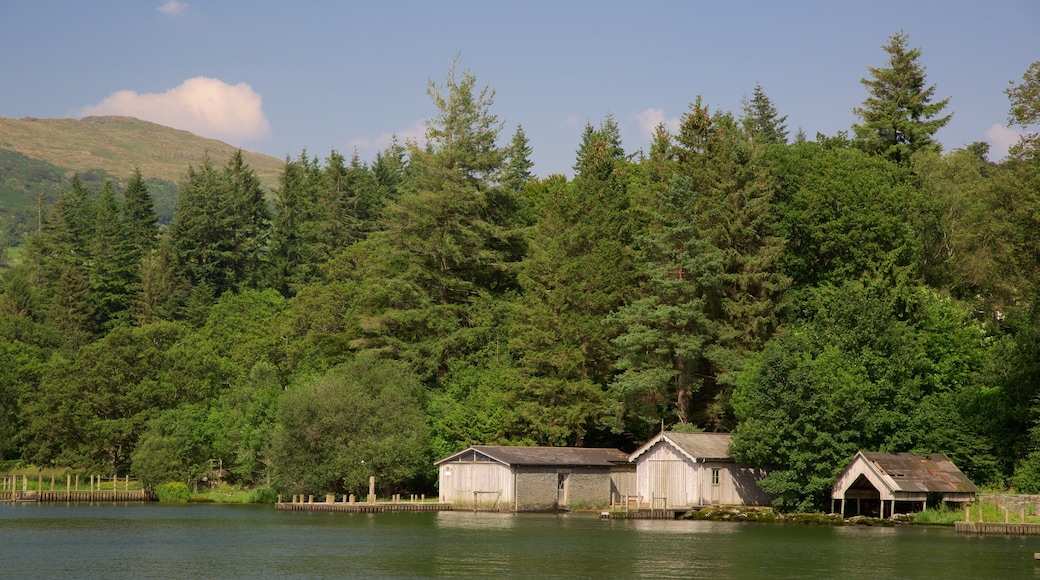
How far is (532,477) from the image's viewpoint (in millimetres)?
62594

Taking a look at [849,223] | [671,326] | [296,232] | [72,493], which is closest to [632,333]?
[671,326]

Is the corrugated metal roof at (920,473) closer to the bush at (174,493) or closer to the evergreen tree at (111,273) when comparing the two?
the bush at (174,493)

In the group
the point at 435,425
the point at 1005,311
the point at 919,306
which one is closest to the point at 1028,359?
the point at 1005,311

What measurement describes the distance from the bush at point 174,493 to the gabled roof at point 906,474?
44425 millimetres

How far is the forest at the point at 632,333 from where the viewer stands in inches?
2152

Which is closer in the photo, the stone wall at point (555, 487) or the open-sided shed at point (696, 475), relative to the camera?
the open-sided shed at point (696, 475)

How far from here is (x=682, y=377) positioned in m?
65.1

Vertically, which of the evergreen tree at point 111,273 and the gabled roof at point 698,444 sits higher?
the evergreen tree at point 111,273

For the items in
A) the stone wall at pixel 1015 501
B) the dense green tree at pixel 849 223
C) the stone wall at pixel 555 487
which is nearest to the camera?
the stone wall at pixel 1015 501

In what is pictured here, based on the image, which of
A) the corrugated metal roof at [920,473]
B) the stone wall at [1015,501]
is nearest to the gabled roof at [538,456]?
the corrugated metal roof at [920,473]

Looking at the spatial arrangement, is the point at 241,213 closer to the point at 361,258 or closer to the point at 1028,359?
the point at 361,258

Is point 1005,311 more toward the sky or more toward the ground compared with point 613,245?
more toward the ground

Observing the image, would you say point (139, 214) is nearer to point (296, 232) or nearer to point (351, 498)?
point (296, 232)

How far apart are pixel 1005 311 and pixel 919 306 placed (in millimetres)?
6016
